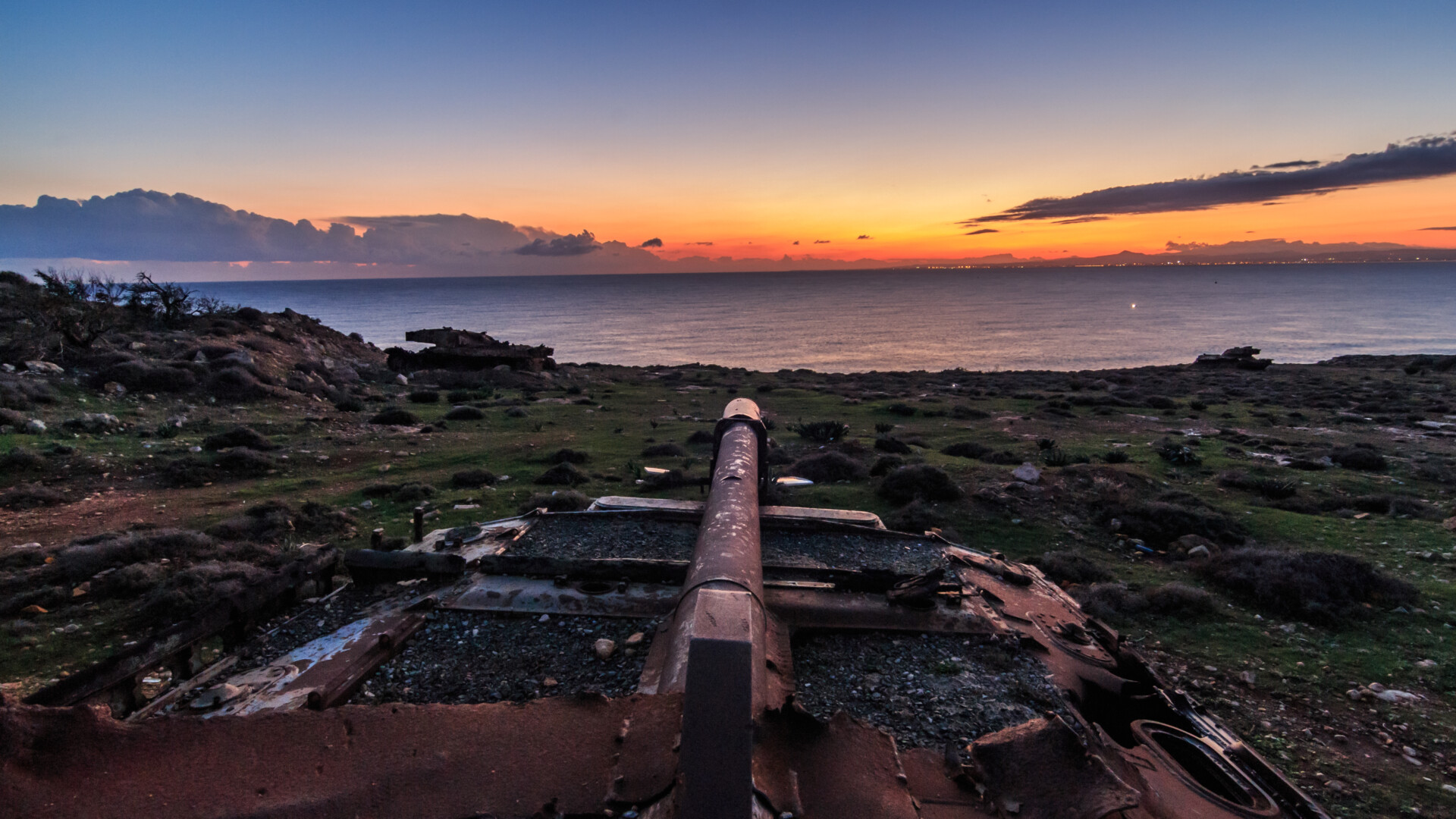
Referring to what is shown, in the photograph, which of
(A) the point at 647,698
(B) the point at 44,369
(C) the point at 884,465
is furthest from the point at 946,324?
(A) the point at 647,698

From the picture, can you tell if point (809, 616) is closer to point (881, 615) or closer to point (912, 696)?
point (881, 615)

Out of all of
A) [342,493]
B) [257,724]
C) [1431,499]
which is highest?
[257,724]

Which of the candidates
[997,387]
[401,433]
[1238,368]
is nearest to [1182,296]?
[1238,368]

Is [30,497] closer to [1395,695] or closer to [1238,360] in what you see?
[1395,695]

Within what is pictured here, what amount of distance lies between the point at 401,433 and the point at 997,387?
2951 centimetres

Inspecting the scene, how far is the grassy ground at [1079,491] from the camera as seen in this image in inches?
248

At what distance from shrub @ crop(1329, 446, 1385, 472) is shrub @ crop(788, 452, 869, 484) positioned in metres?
11.8

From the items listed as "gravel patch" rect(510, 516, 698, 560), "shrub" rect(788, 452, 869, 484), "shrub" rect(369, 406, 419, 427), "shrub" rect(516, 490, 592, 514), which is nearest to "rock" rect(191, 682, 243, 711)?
"gravel patch" rect(510, 516, 698, 560)

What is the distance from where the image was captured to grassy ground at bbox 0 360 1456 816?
6.30m

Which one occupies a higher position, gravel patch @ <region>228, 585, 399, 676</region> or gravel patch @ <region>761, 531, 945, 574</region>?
gravel patch @ <region>228, 585, 399, 676</region>

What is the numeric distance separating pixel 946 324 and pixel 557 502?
9220 centimetres

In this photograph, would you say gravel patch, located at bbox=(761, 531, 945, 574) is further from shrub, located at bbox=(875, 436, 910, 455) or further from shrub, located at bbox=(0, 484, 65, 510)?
shrub, located at bbox=(0, 484, 65, 510)

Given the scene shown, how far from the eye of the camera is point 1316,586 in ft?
27.3

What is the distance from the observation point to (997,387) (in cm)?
3506
